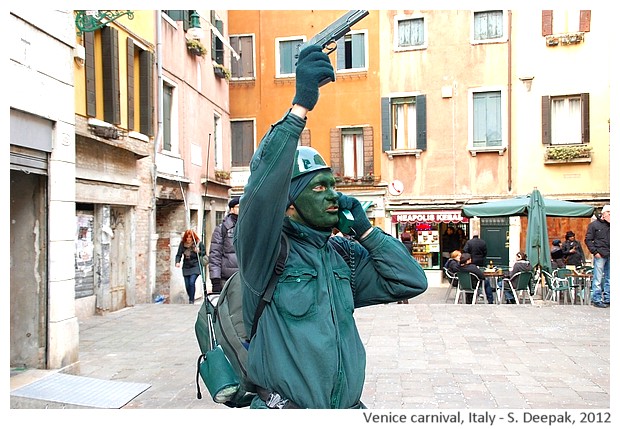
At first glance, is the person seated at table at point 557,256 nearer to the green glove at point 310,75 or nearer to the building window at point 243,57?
the building window at point 243,57

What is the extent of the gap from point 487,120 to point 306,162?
1687 centimetres

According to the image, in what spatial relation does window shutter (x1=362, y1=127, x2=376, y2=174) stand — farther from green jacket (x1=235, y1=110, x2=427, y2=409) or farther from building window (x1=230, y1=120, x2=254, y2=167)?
Answer: green jacket (x1=235, y1=110, x2=427, y2=409)

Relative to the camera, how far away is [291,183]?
2107mm

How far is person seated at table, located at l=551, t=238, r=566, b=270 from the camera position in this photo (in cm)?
1358

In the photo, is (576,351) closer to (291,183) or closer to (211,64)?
(291,183)

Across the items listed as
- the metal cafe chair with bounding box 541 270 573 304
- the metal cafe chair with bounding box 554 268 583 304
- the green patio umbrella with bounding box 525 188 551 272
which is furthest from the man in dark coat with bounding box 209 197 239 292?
the metal cafe chair with bounding box 554 268 583 304

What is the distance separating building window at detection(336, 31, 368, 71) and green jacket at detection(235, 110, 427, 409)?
57.1 ft

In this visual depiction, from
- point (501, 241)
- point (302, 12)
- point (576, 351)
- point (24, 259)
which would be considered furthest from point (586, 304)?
point (302, 12)

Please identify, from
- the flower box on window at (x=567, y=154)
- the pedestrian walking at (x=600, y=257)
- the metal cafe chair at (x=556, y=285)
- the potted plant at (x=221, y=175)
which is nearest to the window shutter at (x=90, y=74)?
the potted plant at (x=221, y=175)

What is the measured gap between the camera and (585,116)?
16891 millimetres

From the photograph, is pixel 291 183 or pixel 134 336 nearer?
pixel 291 183

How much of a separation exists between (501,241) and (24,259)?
14174 millimetres

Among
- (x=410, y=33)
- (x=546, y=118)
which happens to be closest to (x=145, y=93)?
(x=410, y=33)

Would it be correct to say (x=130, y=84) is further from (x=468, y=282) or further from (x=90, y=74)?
(x=468, y=282)
